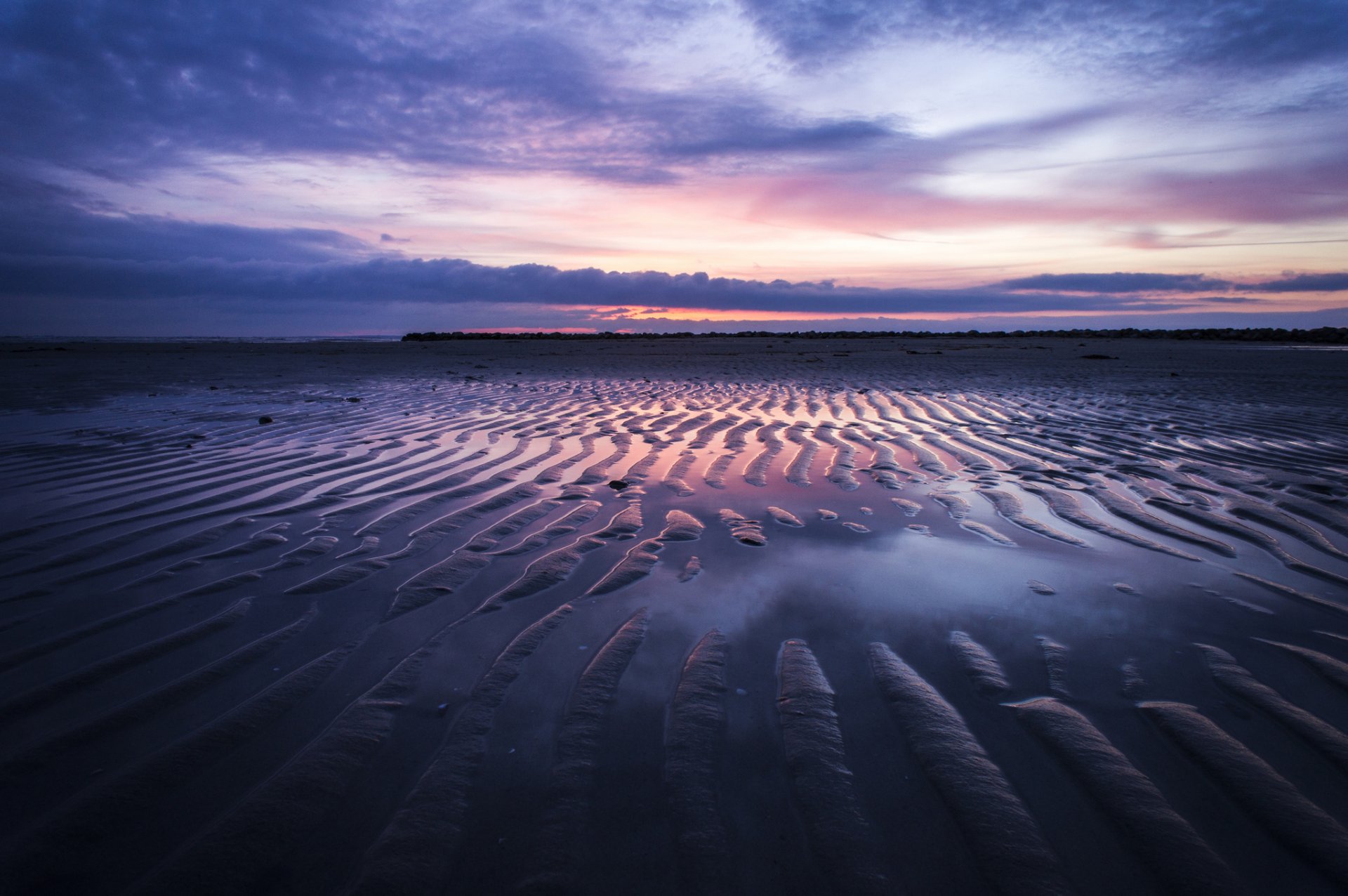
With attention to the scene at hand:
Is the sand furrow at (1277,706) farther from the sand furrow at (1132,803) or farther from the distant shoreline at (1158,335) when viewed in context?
the distant shoreline at (1158,335)

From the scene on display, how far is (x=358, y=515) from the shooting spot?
4.04m

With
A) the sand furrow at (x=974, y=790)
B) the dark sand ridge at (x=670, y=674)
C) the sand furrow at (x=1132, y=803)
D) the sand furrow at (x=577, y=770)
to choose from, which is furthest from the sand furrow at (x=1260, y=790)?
the sand furrow at (x=577, y=770)

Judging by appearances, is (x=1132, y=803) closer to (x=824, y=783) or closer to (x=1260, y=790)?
(x=1260, y=790)

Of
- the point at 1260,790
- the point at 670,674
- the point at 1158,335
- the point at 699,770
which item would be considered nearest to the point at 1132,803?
the point at 1260,790

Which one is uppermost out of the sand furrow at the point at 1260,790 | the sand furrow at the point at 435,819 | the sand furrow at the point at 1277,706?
the sand furrow at the point at 1277,706

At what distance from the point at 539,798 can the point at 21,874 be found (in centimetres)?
113

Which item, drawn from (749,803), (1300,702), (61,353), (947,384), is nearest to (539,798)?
(749,803)

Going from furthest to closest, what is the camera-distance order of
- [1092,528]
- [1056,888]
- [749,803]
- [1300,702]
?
[1092,528], [1300,702], [749,803], [1056,888]

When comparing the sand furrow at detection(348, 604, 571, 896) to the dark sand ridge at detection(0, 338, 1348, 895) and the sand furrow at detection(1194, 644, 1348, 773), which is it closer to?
the dark sand ridge at detection(0, 338, 1348, 895)

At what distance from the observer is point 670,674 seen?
2316mm

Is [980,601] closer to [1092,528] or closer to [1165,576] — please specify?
[1165,576]

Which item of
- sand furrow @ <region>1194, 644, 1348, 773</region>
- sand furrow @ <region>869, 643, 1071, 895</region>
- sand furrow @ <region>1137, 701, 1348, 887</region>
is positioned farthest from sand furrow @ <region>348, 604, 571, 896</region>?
sand furrow @ <region>1194, 644, 1348, 773</region>

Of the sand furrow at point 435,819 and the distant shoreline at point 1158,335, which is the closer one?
the sand furrow at point 435,819

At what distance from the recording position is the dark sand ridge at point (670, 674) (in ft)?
5.07
